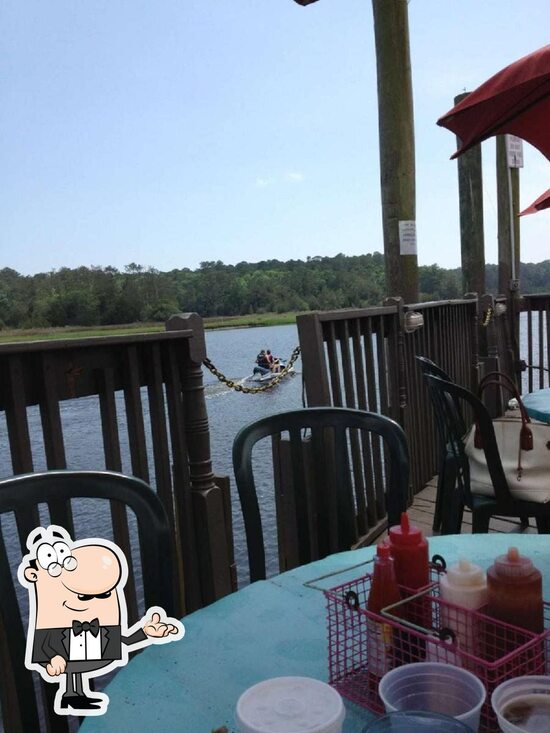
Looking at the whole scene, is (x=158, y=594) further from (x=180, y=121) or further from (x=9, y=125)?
(x=180, y=121)

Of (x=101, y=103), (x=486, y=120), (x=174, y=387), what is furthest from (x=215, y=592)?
(x=101, y=103)

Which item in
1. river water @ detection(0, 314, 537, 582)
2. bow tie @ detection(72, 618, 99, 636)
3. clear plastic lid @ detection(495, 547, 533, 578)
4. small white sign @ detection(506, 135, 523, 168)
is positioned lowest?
river water @ detection(0, 314, 537, 582)

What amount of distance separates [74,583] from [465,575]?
57cm

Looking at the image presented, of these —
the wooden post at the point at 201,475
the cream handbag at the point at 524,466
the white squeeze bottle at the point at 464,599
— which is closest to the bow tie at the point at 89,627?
the white squeeze bottle at the point at 464,599

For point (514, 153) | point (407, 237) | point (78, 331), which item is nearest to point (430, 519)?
point (407, 237)

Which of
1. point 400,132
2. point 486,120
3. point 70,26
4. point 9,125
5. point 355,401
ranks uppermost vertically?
point 70,26

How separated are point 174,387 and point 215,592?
0.81 metres

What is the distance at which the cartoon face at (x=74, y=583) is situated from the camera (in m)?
0.91

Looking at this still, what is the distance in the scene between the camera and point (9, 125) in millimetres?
13164

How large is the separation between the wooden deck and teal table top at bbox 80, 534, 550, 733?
211 cm

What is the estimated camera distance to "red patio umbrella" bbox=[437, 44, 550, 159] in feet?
6.40

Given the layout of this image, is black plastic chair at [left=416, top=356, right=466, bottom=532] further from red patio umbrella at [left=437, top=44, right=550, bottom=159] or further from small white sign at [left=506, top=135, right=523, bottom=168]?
small white sign at [left=506, top=135, right=523, bottom=168]

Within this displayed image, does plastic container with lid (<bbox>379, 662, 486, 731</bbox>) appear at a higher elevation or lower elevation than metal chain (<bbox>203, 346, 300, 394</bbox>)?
lower

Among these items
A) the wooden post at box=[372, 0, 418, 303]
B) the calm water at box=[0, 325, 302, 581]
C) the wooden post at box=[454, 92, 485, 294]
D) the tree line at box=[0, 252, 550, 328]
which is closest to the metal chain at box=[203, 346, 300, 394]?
the calm water at box=[0, 325, 302, 581]
